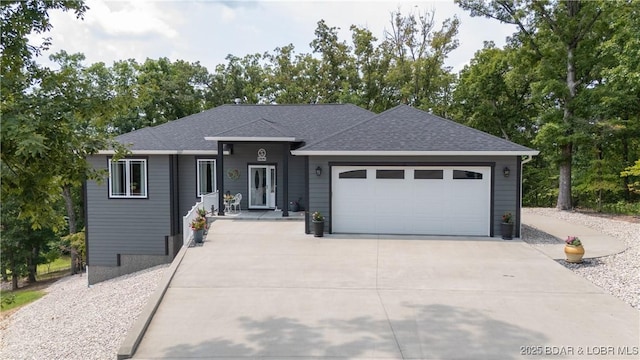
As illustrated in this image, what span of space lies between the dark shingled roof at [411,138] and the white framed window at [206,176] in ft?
17.2

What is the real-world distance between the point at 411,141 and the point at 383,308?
755 cm

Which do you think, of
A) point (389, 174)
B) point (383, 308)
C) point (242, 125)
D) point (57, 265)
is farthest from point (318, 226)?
point (57, 265)

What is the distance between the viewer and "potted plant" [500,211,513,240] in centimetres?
1349

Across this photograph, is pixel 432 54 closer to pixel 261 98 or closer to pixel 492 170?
pixel 261 98

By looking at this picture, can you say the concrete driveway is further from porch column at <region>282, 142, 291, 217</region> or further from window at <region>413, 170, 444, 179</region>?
porch column at <region>282, 142, 291, 217</region>

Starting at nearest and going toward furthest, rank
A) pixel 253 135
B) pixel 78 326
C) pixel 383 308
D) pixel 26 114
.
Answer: pixel 26 114
pixel 383 308
pixel 78 326
pixel 253 135

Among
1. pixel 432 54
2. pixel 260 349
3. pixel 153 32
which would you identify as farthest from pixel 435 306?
pixel 432 54

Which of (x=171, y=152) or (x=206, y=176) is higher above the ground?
(x=171, y=152)

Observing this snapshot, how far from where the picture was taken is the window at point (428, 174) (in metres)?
14.1

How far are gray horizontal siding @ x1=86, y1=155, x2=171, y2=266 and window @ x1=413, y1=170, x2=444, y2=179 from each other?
30.3ft

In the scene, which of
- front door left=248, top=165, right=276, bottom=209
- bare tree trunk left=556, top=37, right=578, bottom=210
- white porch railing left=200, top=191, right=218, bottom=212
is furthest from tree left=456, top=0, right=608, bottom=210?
white porch railing left=200, top=191, right=218, bottom=212

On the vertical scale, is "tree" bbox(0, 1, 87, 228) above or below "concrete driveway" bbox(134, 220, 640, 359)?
above

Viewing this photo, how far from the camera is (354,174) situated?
14.5 m

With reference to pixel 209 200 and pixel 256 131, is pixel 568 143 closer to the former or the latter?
pixel 256 131
